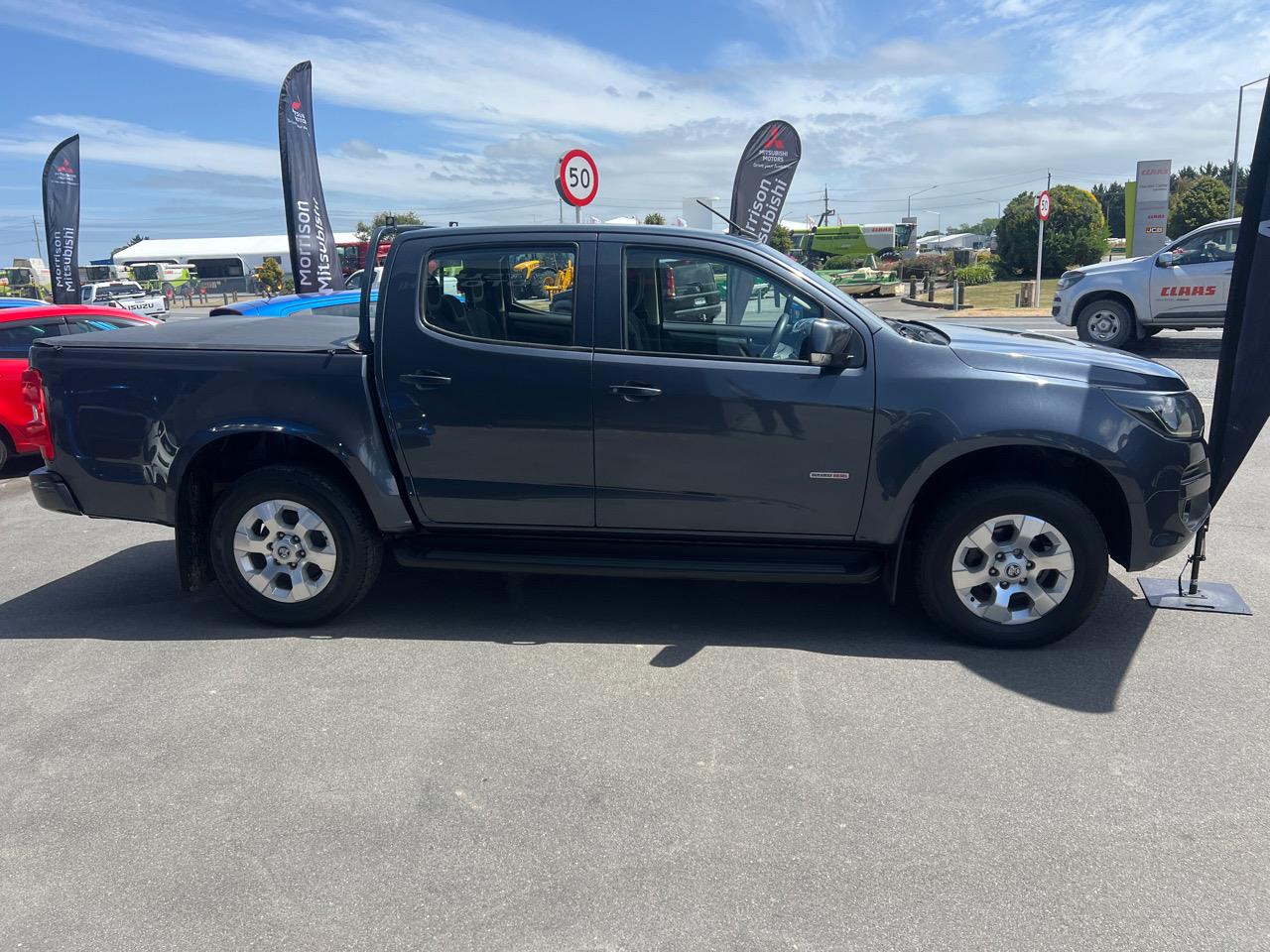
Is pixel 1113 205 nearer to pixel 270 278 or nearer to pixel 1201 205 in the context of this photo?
pixel 1201 205

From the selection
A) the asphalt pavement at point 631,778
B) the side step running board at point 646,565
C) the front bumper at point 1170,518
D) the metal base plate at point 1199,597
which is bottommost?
the asphalt pavement at point 631,778

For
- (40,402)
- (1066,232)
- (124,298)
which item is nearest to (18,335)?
(40,402)

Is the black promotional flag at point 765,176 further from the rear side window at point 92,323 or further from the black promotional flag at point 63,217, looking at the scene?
the black promotional flag at point 63,217

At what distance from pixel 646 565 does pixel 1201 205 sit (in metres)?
46.7

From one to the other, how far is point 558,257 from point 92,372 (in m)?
2.40

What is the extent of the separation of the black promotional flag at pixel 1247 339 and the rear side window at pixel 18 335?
936 cm

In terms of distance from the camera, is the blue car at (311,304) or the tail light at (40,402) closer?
the tail light at (40,402)

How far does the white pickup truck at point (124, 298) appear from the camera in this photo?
3478 centimetres

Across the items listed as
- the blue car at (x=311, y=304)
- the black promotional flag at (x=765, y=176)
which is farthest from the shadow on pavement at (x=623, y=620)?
the black promotional flag at (x=765, y=176)

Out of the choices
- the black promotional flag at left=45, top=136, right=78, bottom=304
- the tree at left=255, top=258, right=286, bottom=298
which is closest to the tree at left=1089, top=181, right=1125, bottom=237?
the tree at left=255, top=258, right=286, bottom=298

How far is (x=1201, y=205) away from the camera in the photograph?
41844 millimetres

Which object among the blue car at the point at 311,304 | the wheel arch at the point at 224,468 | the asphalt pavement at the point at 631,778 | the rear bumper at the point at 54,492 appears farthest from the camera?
the blue car at the point at 311,304

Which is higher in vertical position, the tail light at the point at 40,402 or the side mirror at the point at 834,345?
the side mirror at the point at 834,345

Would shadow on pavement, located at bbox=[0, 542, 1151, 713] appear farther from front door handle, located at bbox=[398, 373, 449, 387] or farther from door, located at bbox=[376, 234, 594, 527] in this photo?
front door handle, located at bbox=[398, 373, 449, 387]
